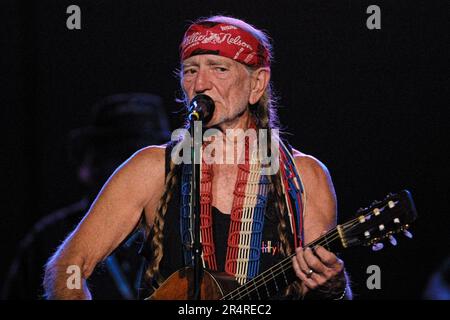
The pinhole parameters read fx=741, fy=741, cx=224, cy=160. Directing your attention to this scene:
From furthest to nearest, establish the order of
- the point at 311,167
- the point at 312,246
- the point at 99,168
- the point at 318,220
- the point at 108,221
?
the point at 99,168
the point at 311,167
the point at 318,220
the point at 108,221
the point at 312,246

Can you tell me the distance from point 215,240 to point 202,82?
78cm

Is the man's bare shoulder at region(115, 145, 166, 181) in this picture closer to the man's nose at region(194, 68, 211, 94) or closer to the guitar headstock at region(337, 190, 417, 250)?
the man's nose at region(194, 68, 211, 94)

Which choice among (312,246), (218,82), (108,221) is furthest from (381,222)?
(108,221)

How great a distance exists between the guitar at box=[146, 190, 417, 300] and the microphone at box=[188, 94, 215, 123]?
70 centimetres

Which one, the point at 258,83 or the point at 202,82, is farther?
the point at 258,83

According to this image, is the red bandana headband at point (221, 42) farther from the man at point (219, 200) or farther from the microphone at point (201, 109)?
the microphone at point (201, 109)

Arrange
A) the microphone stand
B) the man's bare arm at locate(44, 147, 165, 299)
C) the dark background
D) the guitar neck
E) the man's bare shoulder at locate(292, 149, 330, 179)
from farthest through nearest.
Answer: the dark background < the man's bare shoulder at locate(292, 149, 330, 179) < the man's bare arm at locate(44, 147, 165, 299) < the guitar neck < the microphone stand

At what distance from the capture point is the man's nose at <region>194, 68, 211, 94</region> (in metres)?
3.58

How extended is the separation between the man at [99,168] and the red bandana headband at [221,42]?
37.6 inches

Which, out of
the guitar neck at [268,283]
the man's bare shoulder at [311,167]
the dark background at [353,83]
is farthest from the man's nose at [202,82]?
the guitar neck at [268,283]

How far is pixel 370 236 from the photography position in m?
3.12

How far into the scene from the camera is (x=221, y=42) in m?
3.66

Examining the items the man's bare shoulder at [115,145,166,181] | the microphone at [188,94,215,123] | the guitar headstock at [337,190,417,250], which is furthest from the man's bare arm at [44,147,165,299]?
the guitar headstock at [337,190,417,250]

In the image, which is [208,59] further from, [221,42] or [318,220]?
[318,220]
